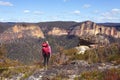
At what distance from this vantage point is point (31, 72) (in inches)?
762

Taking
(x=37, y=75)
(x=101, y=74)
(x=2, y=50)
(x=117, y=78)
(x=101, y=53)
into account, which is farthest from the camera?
(x=2, y=50)

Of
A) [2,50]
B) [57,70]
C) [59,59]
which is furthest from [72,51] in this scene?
[57,70]

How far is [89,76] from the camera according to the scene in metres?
17.0

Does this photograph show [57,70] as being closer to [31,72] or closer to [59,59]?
[31,72]

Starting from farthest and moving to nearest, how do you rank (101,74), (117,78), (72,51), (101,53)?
(72,51)
(101,53)
(101,74)
(117,78)

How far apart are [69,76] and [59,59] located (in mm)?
15776

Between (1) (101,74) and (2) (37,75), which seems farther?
(2) (37,75)

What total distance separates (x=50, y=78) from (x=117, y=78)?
13.0ft

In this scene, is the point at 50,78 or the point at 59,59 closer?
the point at 50,78

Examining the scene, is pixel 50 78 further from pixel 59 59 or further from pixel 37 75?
pixel 59 59

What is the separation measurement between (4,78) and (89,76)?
5.35 meters

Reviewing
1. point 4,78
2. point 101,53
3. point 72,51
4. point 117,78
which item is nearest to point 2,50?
point 72,51

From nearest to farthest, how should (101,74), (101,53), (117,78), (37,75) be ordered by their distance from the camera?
1. (117,78)
2. (101,74)
3. (37,75)
4. (101,53)

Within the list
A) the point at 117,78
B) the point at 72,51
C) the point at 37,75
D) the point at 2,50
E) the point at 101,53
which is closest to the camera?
the point at 117,78
